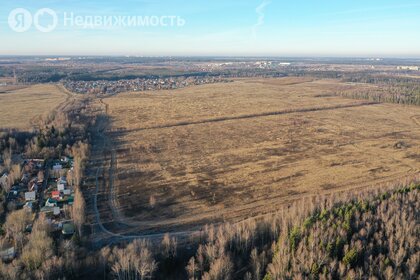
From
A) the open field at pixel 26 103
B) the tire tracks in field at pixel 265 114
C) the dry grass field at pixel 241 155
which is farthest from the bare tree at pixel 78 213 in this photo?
the open field at pixel 26 103

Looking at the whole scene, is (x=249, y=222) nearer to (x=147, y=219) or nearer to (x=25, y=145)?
(x=147, y=219)

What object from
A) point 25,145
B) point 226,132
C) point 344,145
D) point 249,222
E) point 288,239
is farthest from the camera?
point 226,132

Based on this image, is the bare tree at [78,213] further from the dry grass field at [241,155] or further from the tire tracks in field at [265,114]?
the tire tracks in field at [265,114]

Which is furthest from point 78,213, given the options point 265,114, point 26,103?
point 26,103

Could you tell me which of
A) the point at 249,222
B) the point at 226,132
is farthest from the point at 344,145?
the point at 249,222

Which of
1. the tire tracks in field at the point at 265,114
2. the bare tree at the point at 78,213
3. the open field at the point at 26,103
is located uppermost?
the open field at the point at 26,103

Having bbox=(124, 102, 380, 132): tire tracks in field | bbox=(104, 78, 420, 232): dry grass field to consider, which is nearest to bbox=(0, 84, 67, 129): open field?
bbox=(104, 78, 420, 232): dry grass field
